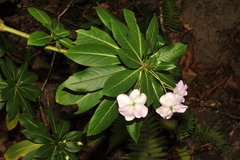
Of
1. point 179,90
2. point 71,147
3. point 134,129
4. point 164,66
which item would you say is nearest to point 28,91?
point 71,147

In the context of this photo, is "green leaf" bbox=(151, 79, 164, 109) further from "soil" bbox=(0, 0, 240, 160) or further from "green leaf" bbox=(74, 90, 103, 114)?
"soil" bbox=(0, 0, 240, 160)

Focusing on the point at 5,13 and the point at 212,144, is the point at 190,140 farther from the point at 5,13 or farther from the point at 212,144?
the point at 5,13

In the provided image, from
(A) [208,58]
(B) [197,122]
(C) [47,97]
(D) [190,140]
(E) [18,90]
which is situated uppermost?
(E) [18,90]

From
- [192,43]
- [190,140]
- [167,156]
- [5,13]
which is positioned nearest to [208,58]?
[192,43]

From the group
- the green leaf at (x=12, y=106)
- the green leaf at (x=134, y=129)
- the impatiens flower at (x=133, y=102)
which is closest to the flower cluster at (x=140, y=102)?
the impatiens flower at (x=133, y=102)

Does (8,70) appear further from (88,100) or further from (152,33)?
(152,33)

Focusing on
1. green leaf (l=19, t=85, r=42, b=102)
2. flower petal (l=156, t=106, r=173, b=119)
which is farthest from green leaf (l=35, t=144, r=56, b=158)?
flower petal (l=156, t=106, r=173, b=119)

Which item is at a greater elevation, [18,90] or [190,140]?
[18,90]
